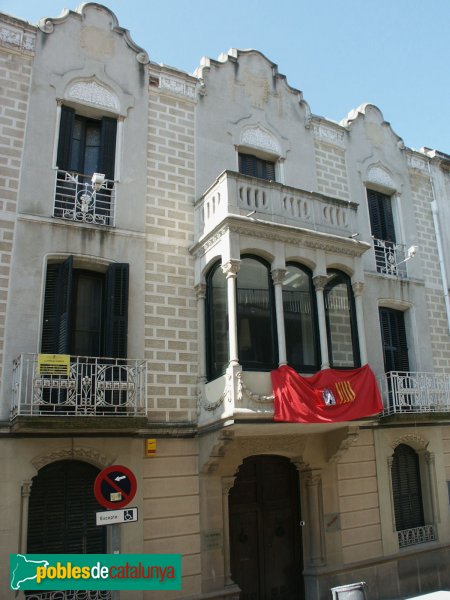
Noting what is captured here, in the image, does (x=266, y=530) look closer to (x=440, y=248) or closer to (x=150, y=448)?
(x=150, y=448)

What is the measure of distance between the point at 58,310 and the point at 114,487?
5176 mm

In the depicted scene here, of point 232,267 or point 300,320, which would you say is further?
point 300,320

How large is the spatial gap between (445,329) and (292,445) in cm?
795

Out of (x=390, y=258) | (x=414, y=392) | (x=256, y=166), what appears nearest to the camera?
(x=414, y=392)

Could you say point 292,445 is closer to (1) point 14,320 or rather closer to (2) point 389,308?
(2) point 389,308

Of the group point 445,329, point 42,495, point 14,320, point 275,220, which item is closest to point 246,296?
point 275,220

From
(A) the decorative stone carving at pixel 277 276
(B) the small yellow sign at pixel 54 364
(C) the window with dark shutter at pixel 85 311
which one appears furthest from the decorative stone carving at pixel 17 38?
(A) the decorative stone carving at pixel 277 276

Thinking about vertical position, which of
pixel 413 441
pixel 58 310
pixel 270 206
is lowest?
pixel 413 441

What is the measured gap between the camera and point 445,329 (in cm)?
1925

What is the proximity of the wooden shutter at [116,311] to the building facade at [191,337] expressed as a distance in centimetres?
4

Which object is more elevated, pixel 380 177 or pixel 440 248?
pixel 380 177

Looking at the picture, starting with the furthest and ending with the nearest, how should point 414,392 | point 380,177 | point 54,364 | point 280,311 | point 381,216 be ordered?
point 380,177 < point 381,216 < point 414,392 < point 280,311 < point 54,364

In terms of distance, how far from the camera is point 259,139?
682 inches

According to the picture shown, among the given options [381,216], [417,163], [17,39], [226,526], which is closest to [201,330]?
[226,526]
